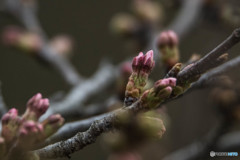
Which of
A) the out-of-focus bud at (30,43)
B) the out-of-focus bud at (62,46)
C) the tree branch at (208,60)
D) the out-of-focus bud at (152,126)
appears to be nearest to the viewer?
the tree branch at (208,60)

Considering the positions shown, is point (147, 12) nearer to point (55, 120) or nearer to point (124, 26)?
point (124, 26)

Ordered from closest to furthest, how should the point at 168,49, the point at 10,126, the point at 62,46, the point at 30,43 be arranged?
1. the point at 10,126
2. the point at 168,49
3. the point at 30,43
4. the point at 62,46

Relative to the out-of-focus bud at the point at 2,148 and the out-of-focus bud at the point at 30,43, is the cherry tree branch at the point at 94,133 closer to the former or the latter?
the out-of-focus bud at the point at 2,148

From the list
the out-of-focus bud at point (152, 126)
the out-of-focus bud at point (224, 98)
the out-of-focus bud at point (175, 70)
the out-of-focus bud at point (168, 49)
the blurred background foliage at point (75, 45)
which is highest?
the blurred background foliage at point (75, 45)

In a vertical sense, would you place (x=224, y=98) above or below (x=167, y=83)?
above

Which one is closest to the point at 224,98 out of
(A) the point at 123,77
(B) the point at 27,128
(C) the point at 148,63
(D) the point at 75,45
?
(A) the point at 123,77

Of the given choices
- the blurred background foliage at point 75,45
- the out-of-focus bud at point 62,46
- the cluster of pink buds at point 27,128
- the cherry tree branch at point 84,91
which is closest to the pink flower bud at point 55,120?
the cluster of pink buds at point 27,128
